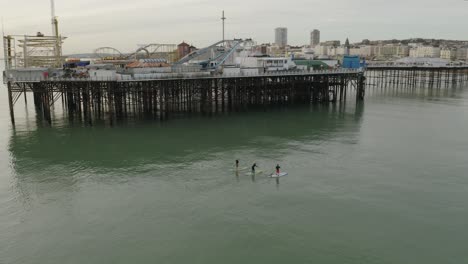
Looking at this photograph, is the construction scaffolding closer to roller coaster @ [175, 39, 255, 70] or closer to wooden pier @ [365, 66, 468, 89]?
roller coaster @ [175, 39, 255, 70]

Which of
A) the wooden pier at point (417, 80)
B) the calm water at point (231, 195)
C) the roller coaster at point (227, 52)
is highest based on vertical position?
the roller coaster at point (227, 52)

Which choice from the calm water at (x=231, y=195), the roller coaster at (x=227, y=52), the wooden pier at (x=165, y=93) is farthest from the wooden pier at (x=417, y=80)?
the calm water at (x=231, y=195)

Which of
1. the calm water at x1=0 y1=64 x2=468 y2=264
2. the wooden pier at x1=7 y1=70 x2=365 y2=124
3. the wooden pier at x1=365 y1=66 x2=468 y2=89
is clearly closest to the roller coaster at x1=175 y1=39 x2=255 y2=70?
the wooden pier at x1=7 y1=70 x2=365 y2=124

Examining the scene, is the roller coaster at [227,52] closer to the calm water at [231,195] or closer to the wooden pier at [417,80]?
the calm water at [231,195]

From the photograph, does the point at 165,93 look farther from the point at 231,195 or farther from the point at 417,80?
the point at 417,80

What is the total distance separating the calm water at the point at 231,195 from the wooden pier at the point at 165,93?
239 inches

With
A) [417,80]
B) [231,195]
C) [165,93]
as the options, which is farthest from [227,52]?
[417,80]

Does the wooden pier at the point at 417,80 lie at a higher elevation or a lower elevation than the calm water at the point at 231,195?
higher

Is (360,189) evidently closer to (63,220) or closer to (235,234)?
(235,234)

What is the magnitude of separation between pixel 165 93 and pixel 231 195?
28.2 metres

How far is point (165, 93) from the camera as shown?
4916cm

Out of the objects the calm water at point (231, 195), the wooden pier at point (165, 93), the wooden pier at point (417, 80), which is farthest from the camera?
the wooden pier at point (417, 80)

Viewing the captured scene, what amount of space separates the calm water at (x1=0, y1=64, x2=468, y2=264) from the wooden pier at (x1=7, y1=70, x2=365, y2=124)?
6058 mm

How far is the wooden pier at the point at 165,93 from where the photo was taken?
46.7 metres
